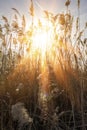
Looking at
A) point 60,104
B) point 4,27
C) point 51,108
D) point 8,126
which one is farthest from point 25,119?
point 4,27

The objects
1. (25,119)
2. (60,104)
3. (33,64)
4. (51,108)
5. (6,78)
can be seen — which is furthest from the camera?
(33,64)

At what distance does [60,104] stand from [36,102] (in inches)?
8.2

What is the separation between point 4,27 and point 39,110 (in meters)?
1.43

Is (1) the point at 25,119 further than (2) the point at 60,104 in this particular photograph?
No

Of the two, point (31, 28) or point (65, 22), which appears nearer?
point (65, 22)

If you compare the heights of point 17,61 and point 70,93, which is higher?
point 17,61

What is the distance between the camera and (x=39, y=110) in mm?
2102

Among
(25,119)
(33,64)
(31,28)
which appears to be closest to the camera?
(25,119)

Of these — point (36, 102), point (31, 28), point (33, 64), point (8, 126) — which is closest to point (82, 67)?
point (33, 64)

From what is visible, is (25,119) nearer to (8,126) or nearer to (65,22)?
(8,126)

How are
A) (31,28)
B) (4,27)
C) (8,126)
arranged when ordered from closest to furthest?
(8,126) → (31,28) → (4,27)

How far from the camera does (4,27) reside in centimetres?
323

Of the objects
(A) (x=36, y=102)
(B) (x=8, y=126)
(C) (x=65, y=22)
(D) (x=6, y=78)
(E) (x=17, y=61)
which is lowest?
(B) (x=8, y=126)

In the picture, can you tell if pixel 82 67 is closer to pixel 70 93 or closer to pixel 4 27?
pixel 70 93
